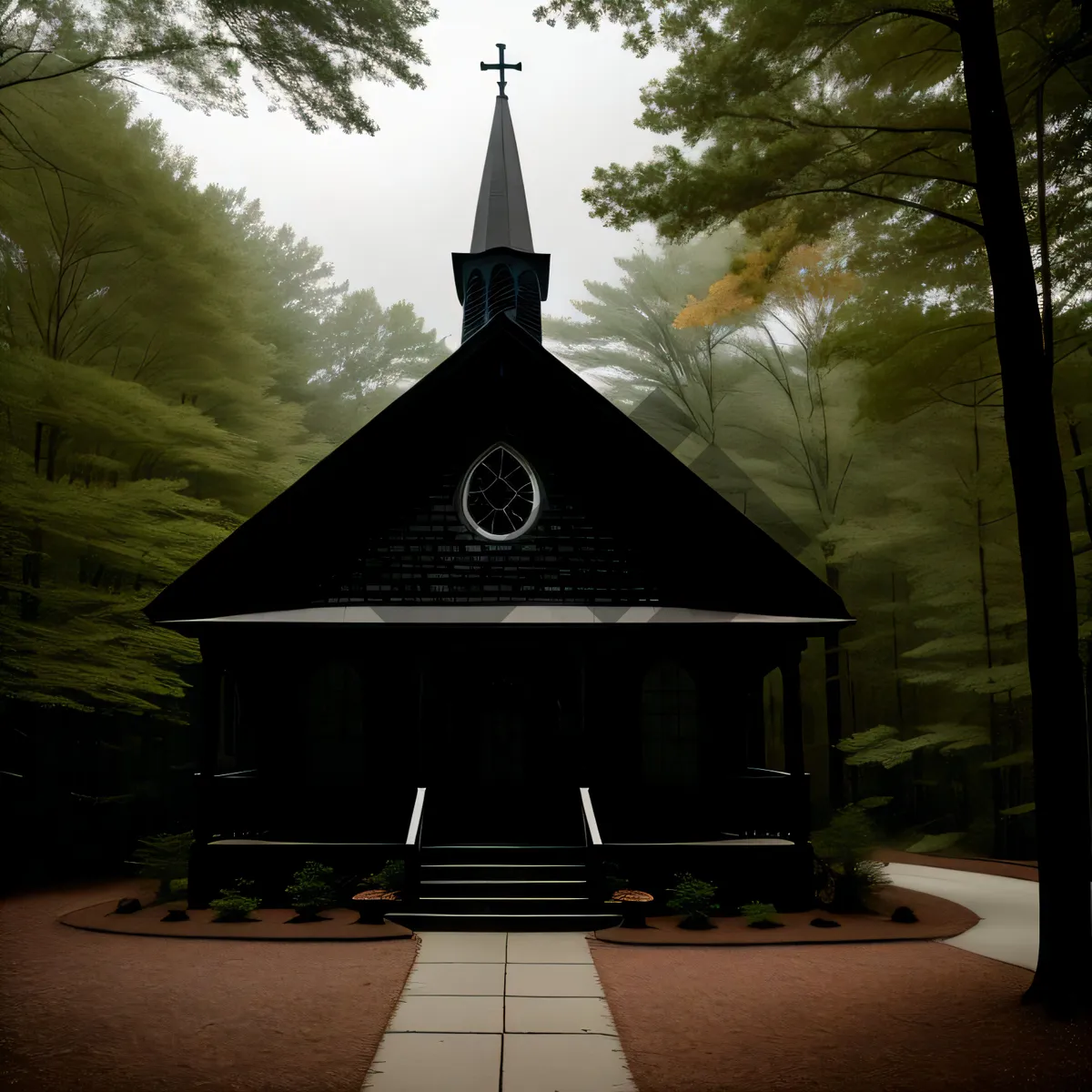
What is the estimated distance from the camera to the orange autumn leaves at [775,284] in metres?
9.89

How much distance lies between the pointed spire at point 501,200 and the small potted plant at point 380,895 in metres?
11.0

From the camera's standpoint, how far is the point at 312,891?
10.6 metres

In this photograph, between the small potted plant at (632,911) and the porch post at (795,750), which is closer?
the small potted plant at (632,911)

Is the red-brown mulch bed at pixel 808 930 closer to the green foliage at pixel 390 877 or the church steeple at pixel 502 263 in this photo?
the green foliage at pixel 390 877

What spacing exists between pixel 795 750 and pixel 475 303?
994cm

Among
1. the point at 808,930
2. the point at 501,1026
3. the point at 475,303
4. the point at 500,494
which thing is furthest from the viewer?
the point at 475,303

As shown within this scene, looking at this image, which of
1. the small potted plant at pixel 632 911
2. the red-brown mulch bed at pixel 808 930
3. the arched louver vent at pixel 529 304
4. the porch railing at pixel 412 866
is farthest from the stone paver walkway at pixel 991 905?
the arched louver vent at pixel 529 304

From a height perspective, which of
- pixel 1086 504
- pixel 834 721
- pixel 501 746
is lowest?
pixel 501 746

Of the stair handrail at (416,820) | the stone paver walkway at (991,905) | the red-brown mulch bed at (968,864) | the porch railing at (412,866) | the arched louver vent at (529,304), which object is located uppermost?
the arched louver vent at (529,304)

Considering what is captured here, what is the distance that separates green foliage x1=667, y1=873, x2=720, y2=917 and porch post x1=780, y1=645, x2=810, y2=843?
5.10ft

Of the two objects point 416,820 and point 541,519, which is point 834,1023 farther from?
point 541,519

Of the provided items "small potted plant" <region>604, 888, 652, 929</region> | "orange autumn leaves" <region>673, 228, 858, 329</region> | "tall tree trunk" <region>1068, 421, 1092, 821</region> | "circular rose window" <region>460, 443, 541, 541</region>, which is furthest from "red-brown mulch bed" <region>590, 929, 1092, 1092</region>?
"tall tree trunk" <region>1068, 421, 1092, 821</region>

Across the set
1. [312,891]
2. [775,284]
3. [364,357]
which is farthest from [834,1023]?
[364,357]

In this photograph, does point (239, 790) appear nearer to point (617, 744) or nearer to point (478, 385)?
point (617, 744)
